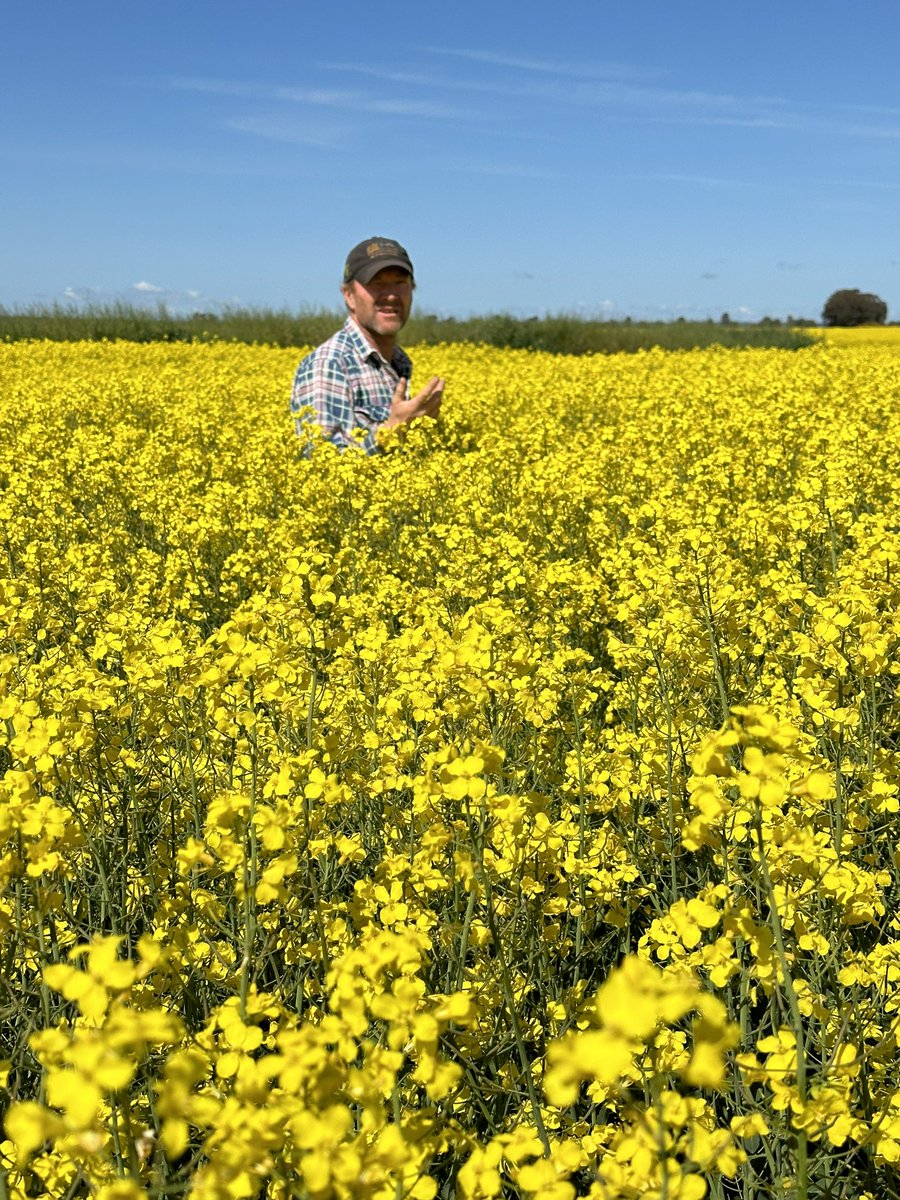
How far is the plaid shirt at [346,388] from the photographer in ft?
23.6

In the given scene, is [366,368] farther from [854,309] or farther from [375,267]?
[854,309]

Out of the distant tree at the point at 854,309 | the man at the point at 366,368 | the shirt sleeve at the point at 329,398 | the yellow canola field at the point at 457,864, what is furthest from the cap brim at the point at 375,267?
the distant tree at the point at 854,309

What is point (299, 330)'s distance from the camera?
70.5 ft

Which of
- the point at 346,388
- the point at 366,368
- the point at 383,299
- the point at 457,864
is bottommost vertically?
the point at 457,864

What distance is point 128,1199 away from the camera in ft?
3.01

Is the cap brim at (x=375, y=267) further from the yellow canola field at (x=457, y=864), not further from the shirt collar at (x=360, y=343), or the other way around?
the yellow canola field at (x=457, y=864)

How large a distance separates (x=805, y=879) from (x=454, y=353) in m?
16.0

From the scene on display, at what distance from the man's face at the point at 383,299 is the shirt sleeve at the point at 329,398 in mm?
391

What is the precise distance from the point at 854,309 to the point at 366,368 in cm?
4900

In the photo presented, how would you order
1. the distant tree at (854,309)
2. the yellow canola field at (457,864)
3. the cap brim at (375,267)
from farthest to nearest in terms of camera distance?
the distant tree at (854,309)
the cap brim at (375,267)
the yellow canola field at (457,864)

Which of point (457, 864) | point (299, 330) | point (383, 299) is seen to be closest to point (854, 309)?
point (299, 330)

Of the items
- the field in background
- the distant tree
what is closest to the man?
the field in background

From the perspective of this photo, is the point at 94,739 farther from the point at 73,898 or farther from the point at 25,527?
the point at 25,527

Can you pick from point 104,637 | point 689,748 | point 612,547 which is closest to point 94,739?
point 104,637
